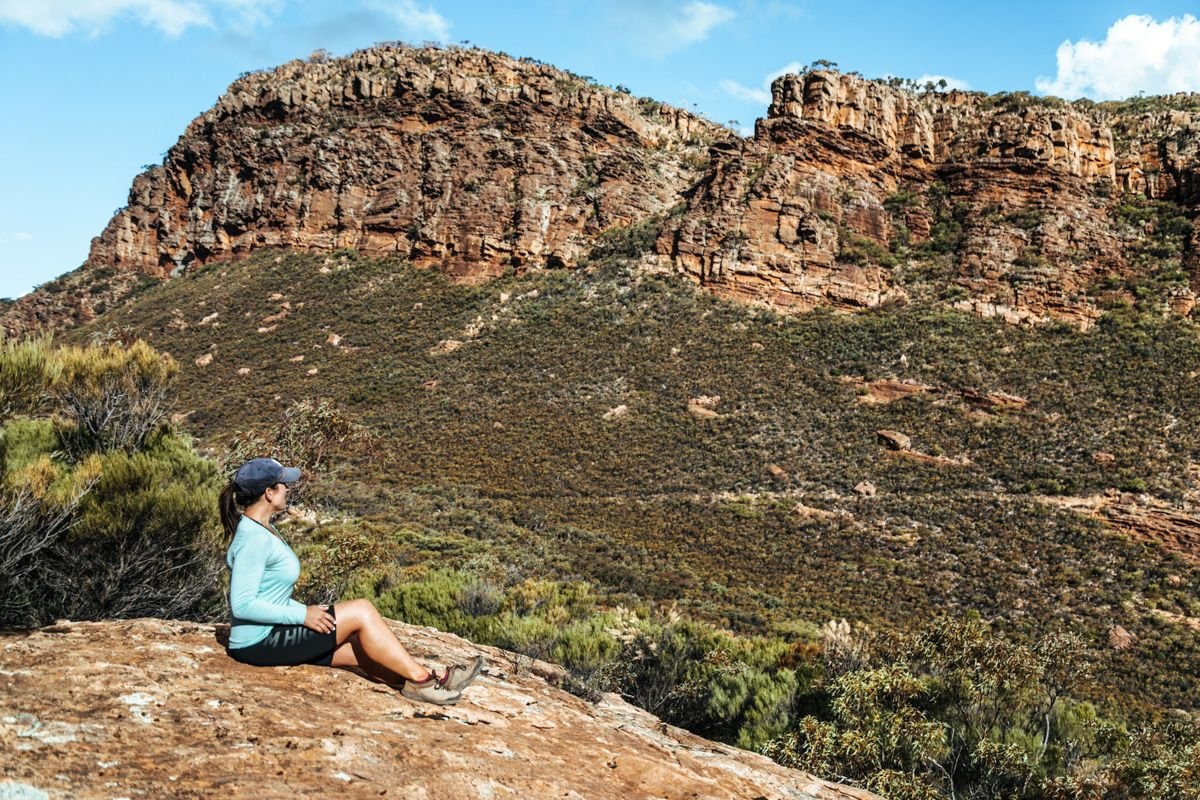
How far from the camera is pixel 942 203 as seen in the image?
43656mm

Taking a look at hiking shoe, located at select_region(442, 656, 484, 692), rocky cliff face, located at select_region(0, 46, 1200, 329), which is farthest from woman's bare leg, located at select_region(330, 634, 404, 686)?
rocky cliff face, located at select_region(0, 46, 1200, 329)

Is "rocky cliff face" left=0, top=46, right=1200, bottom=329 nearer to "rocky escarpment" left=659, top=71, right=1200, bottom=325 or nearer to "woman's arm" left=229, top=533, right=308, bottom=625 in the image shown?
"rocky escarpment" left=659, top=71, right=1200, bottom=325

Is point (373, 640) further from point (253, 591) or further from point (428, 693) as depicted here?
point (253, 591)

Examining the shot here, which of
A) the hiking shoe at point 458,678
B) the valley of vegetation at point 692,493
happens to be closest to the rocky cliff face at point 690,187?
the valley of vegetation at point 692,493

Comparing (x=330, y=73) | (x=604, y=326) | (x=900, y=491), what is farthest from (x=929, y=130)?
(x=330, y=73)

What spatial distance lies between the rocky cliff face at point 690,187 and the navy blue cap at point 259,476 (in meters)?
38.6

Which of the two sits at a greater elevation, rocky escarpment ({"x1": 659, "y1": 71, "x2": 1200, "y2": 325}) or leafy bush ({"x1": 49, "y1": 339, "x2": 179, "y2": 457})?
rocky escarpment ({"x1": 659, "y1": 71, "x2": 1200, "y2": 325})

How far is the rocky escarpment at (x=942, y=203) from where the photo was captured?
3856cm

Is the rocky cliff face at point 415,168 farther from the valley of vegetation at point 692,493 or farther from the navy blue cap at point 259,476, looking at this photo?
the navy blue cap at point 259,476

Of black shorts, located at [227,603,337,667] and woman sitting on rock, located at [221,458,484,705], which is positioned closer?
woman sitting on rock, located at [221,458,484,705]

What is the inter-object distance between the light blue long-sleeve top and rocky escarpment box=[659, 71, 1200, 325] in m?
38.9

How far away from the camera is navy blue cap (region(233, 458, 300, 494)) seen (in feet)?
12.6

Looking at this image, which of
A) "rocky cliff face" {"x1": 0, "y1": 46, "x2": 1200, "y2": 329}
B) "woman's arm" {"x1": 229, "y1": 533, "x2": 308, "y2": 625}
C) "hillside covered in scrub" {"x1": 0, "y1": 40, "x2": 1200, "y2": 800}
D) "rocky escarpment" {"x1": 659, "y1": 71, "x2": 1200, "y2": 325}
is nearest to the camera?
"woman's arm" {"x1": 229, "y1": 533, "x2": 308, "y2": 625}

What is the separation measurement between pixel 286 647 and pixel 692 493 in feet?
81.8
